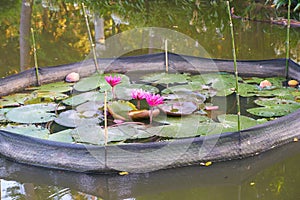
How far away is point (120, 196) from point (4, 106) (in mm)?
1421

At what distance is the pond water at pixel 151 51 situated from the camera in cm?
250

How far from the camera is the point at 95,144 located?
9.16 feet

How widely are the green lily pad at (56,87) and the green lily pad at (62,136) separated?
0.85m

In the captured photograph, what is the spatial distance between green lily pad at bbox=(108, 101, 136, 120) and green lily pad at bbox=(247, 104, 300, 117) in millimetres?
819

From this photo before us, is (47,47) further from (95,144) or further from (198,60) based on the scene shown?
(95,144)

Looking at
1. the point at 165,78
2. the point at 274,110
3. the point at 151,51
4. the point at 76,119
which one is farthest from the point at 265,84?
the point at 151,51

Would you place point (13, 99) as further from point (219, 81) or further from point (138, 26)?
point (138, 26)

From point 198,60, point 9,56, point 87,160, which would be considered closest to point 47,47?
point 9,56

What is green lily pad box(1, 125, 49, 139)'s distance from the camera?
2961mm

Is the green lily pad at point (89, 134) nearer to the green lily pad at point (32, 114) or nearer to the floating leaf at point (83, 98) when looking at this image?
the green lily pad at point (32, 114)

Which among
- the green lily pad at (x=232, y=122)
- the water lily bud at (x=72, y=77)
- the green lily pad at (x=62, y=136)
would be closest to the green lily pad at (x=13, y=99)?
the water lily bud at (x=72, y=77)

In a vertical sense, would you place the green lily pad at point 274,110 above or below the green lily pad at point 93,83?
below

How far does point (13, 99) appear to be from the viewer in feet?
11.8

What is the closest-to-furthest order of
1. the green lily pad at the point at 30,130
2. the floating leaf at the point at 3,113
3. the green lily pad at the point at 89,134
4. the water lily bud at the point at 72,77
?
1. the green lily pad at the point at 89,134
2. the green lily pad at the point at 30,130
3. the floating leaf at the point at 3,113
4. the water lily bud at the point at 72,77
